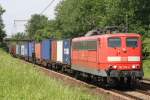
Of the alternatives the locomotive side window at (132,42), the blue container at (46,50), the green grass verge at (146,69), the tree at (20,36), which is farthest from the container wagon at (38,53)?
the tree at (20,36)

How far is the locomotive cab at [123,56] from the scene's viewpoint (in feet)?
75.0

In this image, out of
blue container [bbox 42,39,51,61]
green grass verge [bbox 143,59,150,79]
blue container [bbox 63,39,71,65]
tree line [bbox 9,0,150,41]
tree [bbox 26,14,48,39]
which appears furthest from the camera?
tree [bbox 26,14,48,39]

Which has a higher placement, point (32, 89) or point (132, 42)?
point (132, 42)

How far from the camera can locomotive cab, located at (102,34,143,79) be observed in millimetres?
22859

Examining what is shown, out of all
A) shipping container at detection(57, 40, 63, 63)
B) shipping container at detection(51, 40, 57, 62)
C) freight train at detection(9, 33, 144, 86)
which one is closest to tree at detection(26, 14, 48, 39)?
shipping container at detection(51, 40, 57, 62)

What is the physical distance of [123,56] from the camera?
2311cm

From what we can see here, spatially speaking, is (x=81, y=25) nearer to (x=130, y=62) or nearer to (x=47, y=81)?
(x=130, y=62)

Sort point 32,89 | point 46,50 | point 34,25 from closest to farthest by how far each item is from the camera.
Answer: point 32,89 < point 46,50 < point 34,25

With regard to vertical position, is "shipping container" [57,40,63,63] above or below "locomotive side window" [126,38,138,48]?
below

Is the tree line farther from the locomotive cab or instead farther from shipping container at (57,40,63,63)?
the locomotive cab

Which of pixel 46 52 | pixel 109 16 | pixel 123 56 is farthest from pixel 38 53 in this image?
pixel 123 56

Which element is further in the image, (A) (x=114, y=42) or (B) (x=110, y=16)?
(B) (x=110, y=16)

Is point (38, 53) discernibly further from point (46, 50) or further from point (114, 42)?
point (114, 42)

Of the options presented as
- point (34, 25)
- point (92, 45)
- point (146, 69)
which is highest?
point (34, 25)
